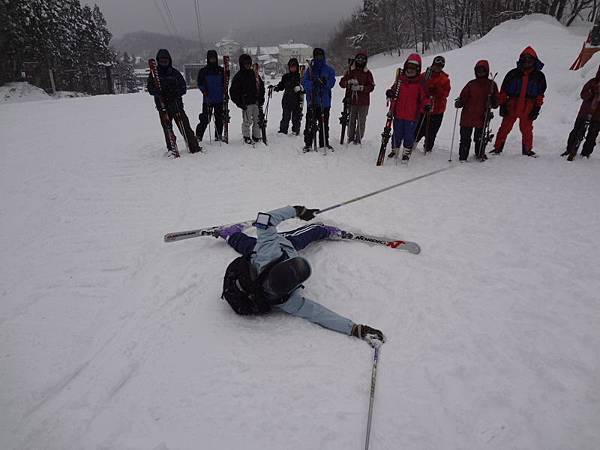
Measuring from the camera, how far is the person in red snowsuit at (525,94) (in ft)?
22.5

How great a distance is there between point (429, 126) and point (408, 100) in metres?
1.15

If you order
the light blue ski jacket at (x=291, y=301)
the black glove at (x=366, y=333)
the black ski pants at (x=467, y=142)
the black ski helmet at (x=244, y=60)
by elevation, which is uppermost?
the black ski helmet at (x=244, y=60)

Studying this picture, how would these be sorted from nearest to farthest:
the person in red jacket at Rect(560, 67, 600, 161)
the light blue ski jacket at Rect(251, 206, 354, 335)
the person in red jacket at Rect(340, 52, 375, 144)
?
the light blue ski jacket at Rect(251, 206, 354, 335) → the person in red jacket at Rect(560, 67, 600, 161) → the person in red jacket at Rect(340, 52, 375, 144)

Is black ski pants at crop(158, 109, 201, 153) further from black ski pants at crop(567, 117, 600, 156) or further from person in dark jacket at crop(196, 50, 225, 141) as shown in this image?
black ski pants at crop(567, 117, 600, 156)

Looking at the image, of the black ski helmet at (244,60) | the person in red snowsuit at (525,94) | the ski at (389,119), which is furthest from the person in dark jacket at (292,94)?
the person in red snowsuit at (525,94)

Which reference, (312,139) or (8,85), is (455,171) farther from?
(8,85)

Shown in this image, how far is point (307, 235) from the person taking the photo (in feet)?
15.0

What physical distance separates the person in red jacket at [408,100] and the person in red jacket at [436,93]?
8.4 inches

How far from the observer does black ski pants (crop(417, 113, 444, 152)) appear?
7828 millimetres

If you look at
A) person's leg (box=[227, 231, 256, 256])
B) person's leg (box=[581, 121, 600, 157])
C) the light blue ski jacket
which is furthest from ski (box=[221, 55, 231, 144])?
person's leg (box=[581, 121, 600, 157])

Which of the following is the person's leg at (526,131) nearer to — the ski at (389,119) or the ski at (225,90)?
the ski at (389,119)

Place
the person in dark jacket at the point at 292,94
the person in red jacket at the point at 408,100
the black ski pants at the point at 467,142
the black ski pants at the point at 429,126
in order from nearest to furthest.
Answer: the person in red jacket at the point at 408,100, the black ski pants at the point at 467,142, the black ski pants at the point at 429,126, the person in dark jacket at the point at 292,94

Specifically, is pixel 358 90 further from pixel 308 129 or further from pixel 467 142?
pixel 467 142

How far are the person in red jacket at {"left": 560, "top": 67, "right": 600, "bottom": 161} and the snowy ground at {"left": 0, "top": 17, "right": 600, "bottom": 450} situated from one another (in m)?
0.32
